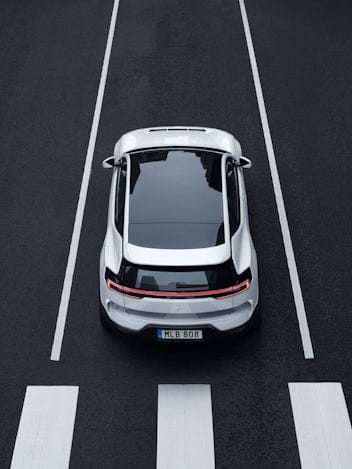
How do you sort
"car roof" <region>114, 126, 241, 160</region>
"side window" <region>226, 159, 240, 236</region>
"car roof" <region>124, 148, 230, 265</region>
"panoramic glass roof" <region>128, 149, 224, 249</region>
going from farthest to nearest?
"car roof" <region>114, 126, 241, 160</region>, "side window" <region>226, 159, 240, 236</region>, "panoramic glass roof" <region>128, 149, 224, 249</region>, "car roof" <region>124, 148, 230, 265</region>

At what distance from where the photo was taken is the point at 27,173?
12.1 metres

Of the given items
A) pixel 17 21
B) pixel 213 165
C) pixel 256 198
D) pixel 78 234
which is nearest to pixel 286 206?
pixel 256 198

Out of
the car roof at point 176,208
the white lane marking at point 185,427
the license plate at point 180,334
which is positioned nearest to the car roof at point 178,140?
the car roof at point 176,208

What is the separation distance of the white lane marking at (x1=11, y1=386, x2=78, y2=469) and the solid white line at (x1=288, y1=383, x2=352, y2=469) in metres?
2.71

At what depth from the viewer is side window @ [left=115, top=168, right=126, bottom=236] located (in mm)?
9165

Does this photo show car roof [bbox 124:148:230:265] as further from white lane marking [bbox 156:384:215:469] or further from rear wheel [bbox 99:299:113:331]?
white lane marking [bbox 156:384:215:469]

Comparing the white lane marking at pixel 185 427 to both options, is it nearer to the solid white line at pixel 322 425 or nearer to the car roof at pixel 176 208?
the solid white line at pixel 322 425

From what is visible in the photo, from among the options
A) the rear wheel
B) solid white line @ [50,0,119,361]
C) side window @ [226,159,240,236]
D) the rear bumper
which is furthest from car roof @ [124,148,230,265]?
solid white line @ [50,0,119,361]

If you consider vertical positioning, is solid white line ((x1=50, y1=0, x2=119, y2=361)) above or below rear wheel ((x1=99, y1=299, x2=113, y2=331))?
above

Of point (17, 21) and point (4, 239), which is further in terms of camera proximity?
point (17, 21)

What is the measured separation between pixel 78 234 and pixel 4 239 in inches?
45.4

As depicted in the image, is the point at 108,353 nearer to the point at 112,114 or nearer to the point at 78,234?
the point at 78,234

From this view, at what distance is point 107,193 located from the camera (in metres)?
11.7

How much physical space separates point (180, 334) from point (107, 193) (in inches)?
152
